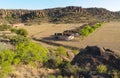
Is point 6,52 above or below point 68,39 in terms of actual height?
above

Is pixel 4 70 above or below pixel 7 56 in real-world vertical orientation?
above

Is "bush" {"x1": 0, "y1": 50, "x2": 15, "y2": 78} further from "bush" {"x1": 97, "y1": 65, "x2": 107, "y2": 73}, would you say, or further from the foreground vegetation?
"bush" {"x1": 97, "y1": 65, "x2": 107, "y2": 73}

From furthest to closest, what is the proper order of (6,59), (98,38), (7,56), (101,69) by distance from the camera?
(98,38) < (7,56) < (6,59) < (101,69)

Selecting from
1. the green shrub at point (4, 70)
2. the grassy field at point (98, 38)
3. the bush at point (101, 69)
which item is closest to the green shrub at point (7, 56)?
the green shrub at point (4, 70)

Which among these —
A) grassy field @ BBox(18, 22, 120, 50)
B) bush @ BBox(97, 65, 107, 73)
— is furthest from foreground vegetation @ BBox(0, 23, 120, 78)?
grassy field @ BBox(18, 22, 120, 50)

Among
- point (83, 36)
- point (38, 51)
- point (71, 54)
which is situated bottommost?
point (83, 36)


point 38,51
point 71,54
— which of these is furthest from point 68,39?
point 38,51

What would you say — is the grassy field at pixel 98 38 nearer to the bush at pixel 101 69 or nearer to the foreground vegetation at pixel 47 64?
the foreground vegetation at pixel 47 64

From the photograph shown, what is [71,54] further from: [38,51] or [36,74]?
[36,74]

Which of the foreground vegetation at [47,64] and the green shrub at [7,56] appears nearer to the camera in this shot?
the foreground vegetation at [47,64]

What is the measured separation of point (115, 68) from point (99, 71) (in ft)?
5.19

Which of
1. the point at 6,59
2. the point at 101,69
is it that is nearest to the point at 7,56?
the point at 6,59

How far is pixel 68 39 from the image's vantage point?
61.8 meters

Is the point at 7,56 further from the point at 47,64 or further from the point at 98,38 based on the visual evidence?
the point at 98,38
